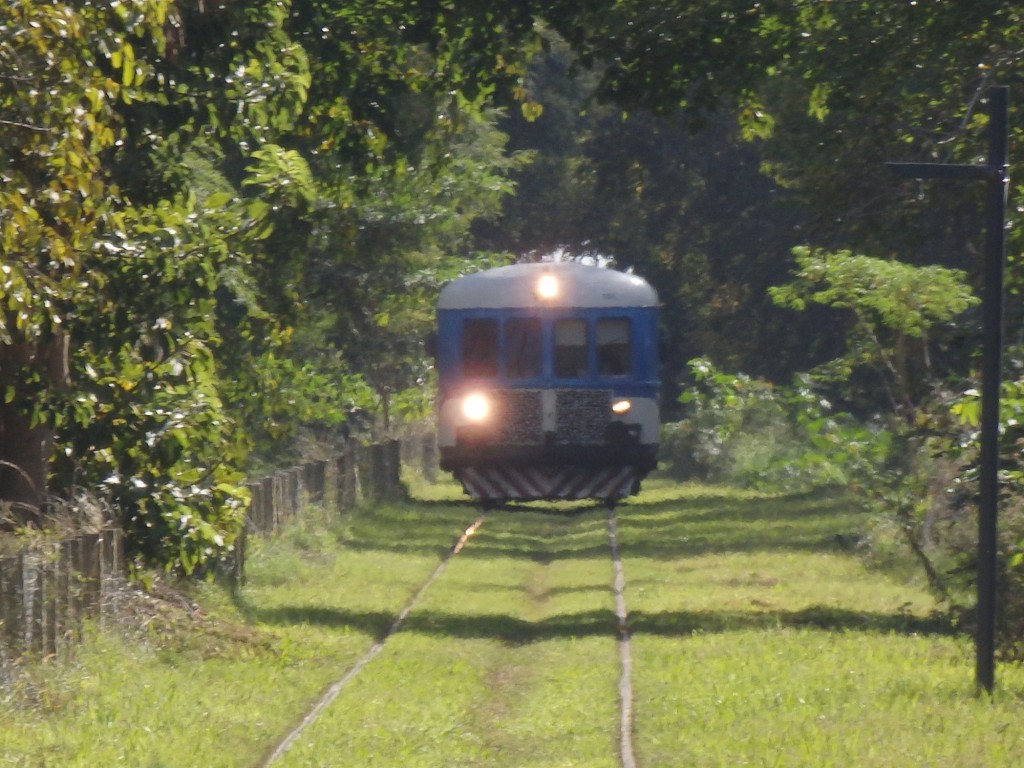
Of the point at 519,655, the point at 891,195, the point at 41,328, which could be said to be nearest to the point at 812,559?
the point at 891,195

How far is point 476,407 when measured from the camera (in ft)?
77.3

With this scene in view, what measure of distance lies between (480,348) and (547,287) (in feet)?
3.71

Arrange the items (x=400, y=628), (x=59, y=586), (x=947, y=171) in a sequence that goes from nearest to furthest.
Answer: (x=947, y=171)
(x=59, y=586)
(x=400, y=628)

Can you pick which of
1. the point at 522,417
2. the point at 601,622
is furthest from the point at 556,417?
the point at 601,622

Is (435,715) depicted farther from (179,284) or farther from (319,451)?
(319,451)

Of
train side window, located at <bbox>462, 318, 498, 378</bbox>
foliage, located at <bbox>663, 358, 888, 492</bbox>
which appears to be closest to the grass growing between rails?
train side window, located at <bbox>462, 318, 498, 378</bbox>

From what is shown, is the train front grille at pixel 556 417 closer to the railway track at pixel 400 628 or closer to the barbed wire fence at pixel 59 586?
the railway track at pixel 400 628

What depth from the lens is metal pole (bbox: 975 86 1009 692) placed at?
1208 cm

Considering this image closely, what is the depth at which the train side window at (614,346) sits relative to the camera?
23.4 meters

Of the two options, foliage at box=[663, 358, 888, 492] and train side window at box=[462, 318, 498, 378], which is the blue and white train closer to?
train side window at box=[462, 318, 498, 378]

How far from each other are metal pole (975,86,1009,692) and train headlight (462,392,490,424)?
1180 cm

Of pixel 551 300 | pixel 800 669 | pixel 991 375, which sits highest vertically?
pixel 551 300

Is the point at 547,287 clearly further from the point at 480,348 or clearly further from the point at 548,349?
the point at 480,348

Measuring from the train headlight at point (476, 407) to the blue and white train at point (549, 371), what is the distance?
0.01 m
